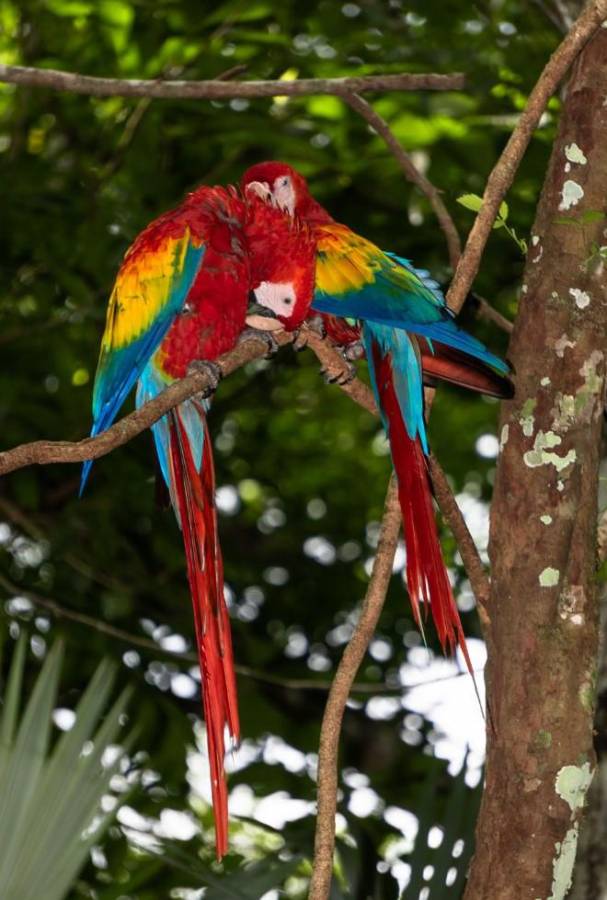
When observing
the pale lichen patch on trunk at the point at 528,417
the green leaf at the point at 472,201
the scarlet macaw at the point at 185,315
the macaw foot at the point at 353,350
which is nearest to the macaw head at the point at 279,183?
the scarlet macaw at the point at 185,315

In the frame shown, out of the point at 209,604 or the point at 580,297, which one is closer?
the point at 580,297

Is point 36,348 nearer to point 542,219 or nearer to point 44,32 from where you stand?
point 44,32

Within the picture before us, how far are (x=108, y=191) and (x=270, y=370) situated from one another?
0.62 m

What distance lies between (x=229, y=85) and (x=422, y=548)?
2.55 feet

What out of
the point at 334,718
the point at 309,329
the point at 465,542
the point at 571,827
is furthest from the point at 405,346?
the point at 571,827

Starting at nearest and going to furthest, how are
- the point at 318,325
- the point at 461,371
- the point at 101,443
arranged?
the point at 101,443
the point at 461,371
the point at 318,325

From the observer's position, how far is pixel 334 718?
50.1 inches

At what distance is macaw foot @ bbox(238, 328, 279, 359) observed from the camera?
5.27 feet

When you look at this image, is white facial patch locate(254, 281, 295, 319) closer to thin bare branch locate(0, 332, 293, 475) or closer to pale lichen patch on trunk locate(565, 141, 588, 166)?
thin bare branch locate(0, 332, 293, 475)

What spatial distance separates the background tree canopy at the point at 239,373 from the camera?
8.37 ft

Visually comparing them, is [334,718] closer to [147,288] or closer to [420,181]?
[147,288]

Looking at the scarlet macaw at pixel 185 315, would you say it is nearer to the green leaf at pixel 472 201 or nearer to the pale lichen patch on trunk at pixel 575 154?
the green leaf at pixel 472 201

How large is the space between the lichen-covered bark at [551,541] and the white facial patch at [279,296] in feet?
1.15

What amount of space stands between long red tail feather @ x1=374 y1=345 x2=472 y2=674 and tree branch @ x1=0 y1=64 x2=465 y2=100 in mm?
540
